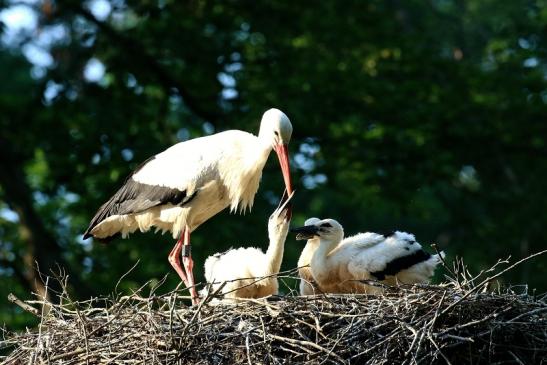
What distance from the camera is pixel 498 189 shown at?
20422 millimetres

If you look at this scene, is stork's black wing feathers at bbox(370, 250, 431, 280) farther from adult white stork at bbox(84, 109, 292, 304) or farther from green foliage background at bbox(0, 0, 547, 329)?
green foliage background at bbox(0, 0, 547, 329)

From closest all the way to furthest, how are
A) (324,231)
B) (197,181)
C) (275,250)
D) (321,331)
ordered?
(321,331)
(275,250)
(324,231)
(197,181)

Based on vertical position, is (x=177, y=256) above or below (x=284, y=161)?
below

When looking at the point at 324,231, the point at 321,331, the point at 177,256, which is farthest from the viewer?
the point at 177,256

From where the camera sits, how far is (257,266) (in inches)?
392

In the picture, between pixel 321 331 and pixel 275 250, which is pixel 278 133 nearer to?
pixel 275 250

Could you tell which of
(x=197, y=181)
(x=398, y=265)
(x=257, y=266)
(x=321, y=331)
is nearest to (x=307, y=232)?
(x=257, y=266)

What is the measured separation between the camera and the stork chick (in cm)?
973

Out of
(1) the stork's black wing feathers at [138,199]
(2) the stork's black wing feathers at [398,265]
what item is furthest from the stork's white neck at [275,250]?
(1) the stork's black wing feathers at [138,199]

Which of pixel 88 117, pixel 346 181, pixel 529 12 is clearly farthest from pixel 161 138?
pixel 529 12

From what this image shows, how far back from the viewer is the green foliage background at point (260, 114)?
16.8 metres

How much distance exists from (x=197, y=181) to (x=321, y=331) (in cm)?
271

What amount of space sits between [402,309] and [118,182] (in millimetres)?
8916

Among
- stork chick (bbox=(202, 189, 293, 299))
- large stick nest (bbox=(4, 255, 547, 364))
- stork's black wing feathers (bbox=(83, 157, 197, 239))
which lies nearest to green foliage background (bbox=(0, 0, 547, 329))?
stork's black wing feathers (bbox=(83, 157, 197, 239))
